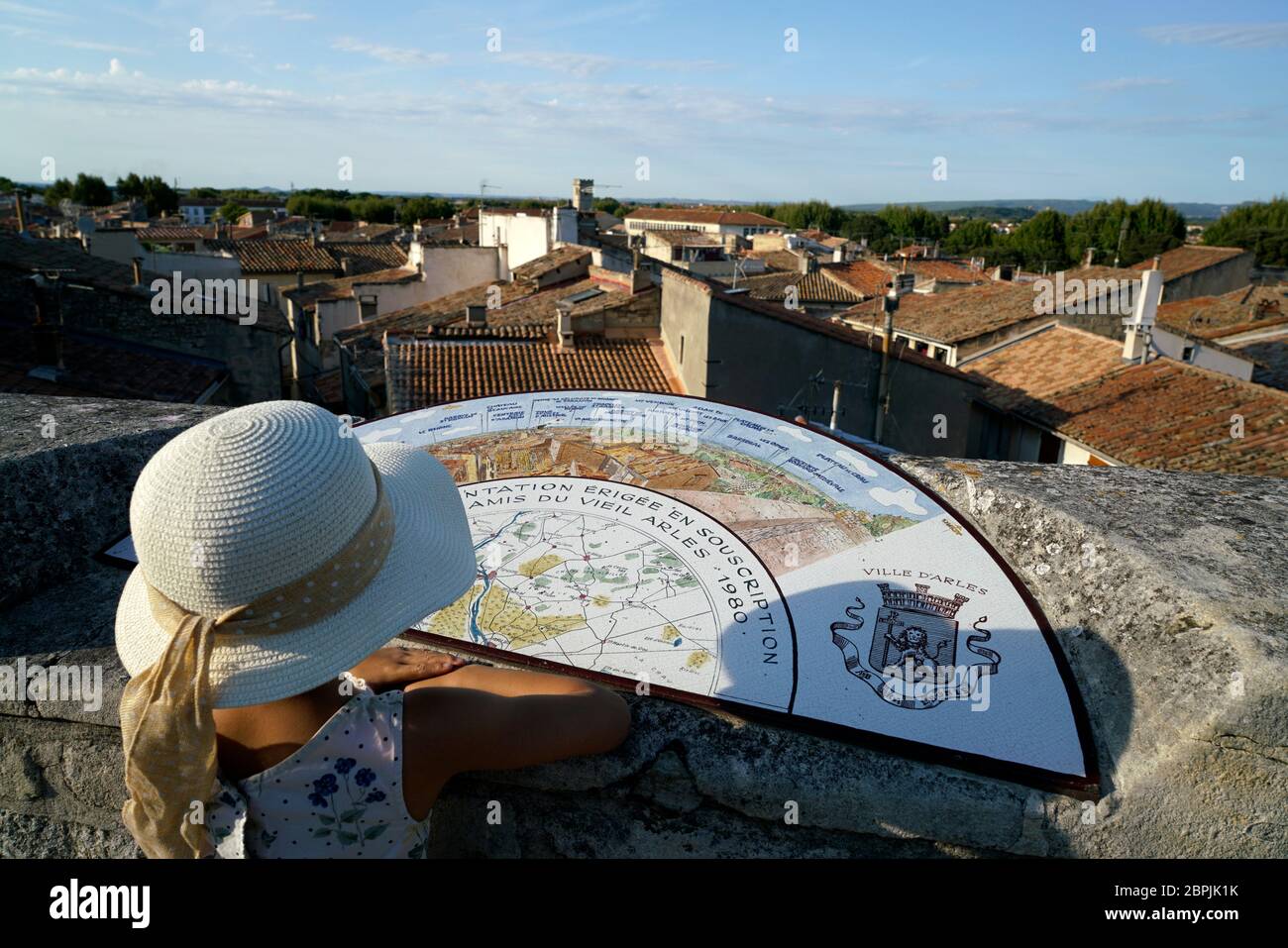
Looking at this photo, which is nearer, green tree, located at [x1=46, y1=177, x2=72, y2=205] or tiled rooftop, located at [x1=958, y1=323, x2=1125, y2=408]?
tiled rooftop, located at [x1=958, y1=323, x2=1125, y2=408]

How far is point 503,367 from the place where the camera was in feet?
48.6

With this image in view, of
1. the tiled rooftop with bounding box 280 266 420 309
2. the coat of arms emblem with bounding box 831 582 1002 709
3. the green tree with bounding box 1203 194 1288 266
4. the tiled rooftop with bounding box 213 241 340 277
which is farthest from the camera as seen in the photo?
the green tree with bounding box 1203 194 1288 266

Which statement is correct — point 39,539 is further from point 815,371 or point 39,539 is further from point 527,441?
point 815,371

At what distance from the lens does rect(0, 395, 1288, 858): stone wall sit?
1960 mm

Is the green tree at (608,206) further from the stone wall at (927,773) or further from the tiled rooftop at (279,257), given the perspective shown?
the stone wall at (927,773)

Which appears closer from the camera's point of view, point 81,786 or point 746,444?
point 81,786

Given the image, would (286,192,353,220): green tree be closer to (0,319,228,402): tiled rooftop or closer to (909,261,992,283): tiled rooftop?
(909,261,992,283): tiled rooftop

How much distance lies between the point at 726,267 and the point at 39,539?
35.6 meters

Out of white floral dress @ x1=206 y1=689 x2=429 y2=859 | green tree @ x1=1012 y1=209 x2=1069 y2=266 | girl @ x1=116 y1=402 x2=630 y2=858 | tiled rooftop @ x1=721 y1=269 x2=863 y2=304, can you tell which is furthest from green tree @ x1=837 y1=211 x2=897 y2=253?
white floral dress @ x1=206 y1=689 x2=429 y2=859

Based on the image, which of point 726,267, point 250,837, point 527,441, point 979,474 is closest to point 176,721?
point 250,837

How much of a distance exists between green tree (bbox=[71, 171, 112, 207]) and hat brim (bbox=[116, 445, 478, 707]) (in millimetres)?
84847

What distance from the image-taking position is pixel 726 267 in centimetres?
3684

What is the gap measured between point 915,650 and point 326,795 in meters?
1.51

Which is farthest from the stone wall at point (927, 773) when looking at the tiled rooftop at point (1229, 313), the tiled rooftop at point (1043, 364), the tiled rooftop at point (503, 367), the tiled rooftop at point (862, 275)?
the tiled rooftop at point (862, 275)
